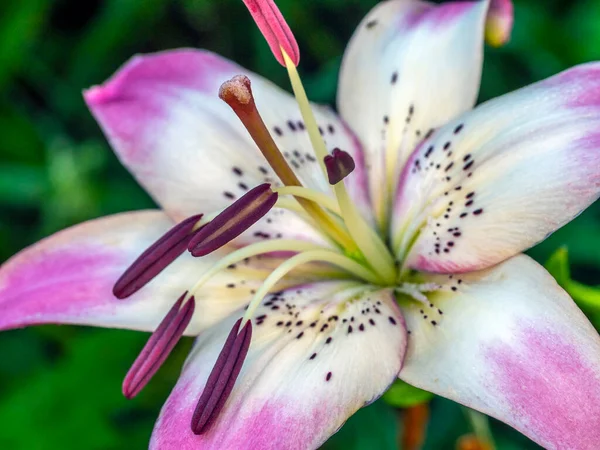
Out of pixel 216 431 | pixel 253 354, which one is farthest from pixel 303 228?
pixel 216 431

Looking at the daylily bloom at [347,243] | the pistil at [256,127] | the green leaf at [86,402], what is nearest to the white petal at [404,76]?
the daylily bloom at [347,243]

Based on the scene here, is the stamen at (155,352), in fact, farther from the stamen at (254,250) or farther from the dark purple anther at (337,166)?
the dark purple anther at (337,166)

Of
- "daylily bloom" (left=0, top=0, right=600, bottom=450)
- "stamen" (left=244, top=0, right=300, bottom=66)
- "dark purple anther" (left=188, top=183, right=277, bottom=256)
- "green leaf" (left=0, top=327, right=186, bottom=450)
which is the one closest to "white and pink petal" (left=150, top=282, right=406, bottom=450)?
"daylily bloom" (left=0, top=0, right=600, bottom=450)

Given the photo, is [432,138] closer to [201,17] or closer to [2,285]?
[2,285]

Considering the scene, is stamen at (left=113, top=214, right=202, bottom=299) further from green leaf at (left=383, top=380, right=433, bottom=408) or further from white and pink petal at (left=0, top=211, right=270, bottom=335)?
green leaf at (left=383, top=380, right=433, bottom=408)

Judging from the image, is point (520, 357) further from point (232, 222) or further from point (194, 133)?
point (194, 133)
